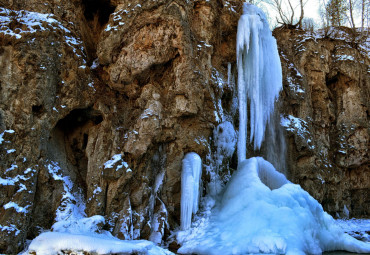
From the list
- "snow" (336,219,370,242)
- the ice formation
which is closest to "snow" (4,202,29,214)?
the ice formation

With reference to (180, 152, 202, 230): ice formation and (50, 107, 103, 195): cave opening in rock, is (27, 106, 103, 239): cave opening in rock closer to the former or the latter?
(50, 107, 103, 195): cave opening in rock

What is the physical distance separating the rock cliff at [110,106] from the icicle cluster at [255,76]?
1.90 feet

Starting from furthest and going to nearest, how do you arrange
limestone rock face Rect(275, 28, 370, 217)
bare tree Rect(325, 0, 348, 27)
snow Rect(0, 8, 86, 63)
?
bare tree Rect(325, 0, 348, 27) → limestone rock face Rect(275, 28, 370, 217) → snow Rect(0, 8, 86, 63)

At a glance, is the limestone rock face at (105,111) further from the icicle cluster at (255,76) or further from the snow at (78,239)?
the icicle cluster at (255,76)

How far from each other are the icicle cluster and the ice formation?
6.61ft

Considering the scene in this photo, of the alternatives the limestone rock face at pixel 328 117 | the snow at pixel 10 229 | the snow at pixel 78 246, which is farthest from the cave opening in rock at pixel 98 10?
the limestone rock face at pixel 328 117

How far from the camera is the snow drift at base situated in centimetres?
654

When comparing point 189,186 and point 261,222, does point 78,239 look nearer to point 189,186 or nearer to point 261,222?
point 189,186

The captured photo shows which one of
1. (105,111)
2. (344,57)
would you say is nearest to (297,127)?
(344,57)

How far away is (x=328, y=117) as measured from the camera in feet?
48.0

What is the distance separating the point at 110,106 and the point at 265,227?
535cm

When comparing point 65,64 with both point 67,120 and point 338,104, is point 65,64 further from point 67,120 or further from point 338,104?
point 338,104

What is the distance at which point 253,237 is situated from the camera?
22.0ft

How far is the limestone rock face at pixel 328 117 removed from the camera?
1296 centimetres
